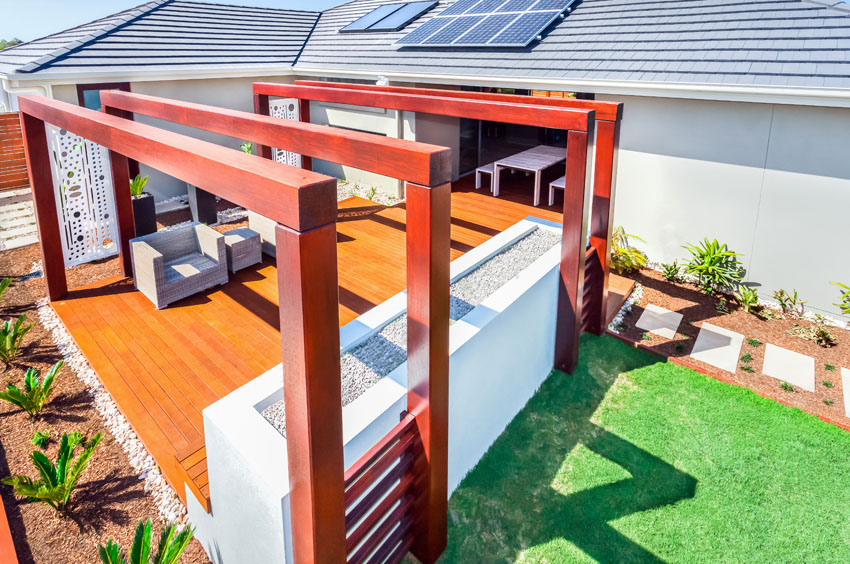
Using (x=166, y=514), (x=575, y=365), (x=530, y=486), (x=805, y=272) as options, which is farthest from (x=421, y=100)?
(x=805, y=272)

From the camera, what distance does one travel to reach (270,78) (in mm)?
13633

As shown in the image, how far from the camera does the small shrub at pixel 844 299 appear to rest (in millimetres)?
7023

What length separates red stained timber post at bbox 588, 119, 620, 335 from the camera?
604cm

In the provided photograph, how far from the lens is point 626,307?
7848mm

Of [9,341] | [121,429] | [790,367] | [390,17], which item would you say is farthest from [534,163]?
[9,341]

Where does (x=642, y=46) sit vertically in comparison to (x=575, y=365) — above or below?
above

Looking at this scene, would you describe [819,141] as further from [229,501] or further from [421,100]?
[229,501]

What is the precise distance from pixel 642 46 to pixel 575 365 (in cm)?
616

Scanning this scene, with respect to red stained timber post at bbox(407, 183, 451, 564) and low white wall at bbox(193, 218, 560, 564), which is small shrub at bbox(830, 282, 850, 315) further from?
red stained timber post at bbox(407, 183, 451, 564)

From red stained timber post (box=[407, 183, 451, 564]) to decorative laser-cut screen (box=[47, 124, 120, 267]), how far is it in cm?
624

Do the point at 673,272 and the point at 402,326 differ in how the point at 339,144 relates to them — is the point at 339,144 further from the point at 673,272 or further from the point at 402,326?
the point at 673,272

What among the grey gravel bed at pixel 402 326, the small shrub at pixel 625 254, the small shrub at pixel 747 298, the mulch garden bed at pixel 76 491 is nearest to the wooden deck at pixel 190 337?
the mulch garden bed at pixel 76 491

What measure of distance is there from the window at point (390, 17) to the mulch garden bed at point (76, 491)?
11206 millimetres

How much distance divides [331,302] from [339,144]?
1.53 m
